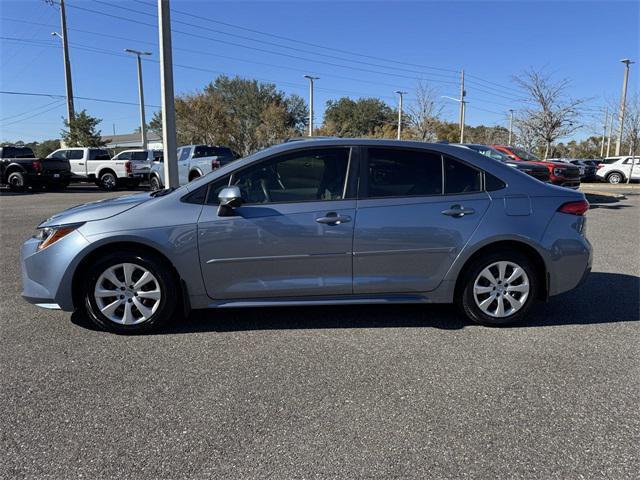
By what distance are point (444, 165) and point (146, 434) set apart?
308 cm

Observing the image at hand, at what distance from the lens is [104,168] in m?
22.3

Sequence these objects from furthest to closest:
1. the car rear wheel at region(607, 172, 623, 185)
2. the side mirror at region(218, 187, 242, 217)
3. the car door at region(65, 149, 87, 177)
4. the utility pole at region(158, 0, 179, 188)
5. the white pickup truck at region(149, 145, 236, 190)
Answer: the car rear wheel at region(607, 172, 623, 185) → the car door at region(65, 149, 87, 177) → the white pickup truck at region(149, 145, 236, 190) → the utility pole at region(158, 0, 179, 188) → the side mirror at region(218, 187, 242, 217)

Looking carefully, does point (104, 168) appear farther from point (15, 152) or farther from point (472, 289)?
point (472, 289)

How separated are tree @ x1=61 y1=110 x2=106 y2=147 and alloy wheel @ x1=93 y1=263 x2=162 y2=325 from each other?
3321cm

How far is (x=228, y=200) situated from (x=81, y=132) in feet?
111

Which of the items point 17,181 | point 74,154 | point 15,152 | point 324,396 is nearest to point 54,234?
point 324,396

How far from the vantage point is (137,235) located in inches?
153

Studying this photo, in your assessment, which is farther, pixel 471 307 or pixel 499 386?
pixel 471 307

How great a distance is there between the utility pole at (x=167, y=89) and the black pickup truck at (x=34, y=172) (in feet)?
35.9

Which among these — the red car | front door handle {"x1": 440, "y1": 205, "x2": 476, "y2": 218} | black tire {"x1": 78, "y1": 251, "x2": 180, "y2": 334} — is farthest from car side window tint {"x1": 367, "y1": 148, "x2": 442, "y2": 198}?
the red car

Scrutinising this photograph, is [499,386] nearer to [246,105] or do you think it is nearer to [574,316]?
[574,316]

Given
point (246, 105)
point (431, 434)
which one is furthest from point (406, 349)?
point (246, 105)

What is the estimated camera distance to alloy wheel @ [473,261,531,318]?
13.8 ft

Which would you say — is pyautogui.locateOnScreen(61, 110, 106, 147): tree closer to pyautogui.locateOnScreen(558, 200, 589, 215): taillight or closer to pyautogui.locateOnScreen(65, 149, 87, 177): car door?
pyautogui.locateOnScreen(65, 149, 87, 177): car door
